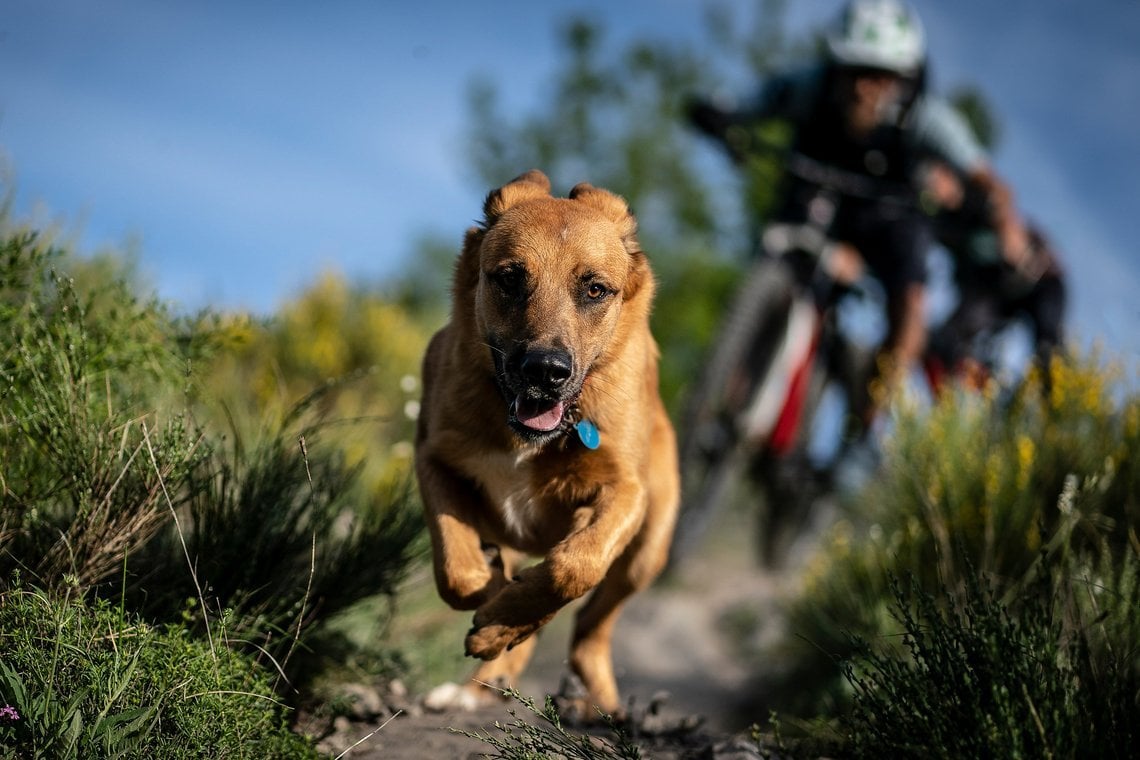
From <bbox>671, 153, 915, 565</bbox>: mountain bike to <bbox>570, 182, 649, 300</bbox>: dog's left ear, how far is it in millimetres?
3856

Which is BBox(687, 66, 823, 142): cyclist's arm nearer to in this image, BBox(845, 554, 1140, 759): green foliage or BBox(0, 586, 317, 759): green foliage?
BBox(845, 554, 1140, 759): green foliage

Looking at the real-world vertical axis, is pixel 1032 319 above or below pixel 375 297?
above

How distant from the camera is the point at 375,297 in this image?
12055 mm

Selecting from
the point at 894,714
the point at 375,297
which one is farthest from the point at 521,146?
the point at 894,714

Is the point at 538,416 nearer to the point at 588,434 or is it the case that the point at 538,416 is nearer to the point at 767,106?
the point at 588,434

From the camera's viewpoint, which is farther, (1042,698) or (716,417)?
(716,417)

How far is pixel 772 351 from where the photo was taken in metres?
8.23

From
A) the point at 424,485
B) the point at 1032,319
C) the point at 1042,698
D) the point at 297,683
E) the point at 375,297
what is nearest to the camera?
the point at 1042,698

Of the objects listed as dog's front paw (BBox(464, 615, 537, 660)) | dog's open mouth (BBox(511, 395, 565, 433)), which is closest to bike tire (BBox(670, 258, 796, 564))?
dog's open mouth (BBox(511, 395, 565, 433))

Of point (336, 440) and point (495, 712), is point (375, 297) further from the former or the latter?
point (495, 712)

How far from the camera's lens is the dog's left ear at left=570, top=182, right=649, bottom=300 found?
3.78 meters

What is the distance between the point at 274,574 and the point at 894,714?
229 centimetres

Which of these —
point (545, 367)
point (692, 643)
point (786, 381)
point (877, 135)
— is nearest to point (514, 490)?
point (545, 367)

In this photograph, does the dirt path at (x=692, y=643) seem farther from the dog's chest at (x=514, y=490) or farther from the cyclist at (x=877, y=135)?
the cyclist at (x=877, y=135)
